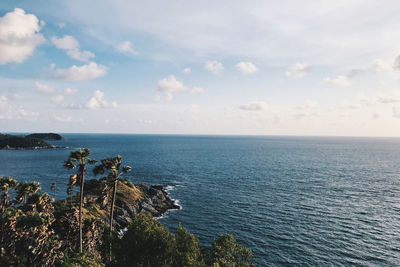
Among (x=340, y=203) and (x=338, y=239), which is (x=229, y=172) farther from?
(x=338, y=239)

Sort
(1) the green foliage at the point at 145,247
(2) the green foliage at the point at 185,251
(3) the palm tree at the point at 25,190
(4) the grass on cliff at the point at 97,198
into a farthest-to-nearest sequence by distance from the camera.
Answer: (4) the grass on cliff at the point at 97,198 → (3) the palm tree at the point at 25,190 → (1) the green foliage at the point at 145,247 → (2) the green foliage at the point at 185,251

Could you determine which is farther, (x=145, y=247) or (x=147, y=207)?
(x=147, y=207)

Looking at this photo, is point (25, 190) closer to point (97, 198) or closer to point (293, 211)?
point (97, 198)

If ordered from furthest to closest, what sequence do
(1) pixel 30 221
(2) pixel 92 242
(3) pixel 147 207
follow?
(3) pixel 147 207, (2) pixel 92 242, (1) pixel 30 221

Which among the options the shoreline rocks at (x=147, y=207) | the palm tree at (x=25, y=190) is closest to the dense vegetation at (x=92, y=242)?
the palm tree at (x=25, y=190)

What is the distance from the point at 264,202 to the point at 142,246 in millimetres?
63528

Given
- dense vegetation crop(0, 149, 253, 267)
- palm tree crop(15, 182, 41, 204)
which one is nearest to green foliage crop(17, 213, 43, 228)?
dense vegetation crop(0, 149, 253, 267)

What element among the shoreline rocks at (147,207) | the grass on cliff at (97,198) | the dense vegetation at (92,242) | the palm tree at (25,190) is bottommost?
the shoreline rocks at (147,207)

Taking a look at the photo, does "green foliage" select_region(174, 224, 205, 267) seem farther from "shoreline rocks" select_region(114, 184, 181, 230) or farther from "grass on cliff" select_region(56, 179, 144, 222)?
"shoreline rocks" select_region(114, 184, 181, 230)

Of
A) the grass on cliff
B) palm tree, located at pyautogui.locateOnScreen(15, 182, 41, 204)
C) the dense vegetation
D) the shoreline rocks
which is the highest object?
palm tree, located at pyautogui.locateOnScreen(15, 182, 41, 204)

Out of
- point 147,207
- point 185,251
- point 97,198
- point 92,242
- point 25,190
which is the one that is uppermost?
point 25,190

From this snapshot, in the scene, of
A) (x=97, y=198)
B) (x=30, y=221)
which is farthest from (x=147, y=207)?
(x=30, y=221)

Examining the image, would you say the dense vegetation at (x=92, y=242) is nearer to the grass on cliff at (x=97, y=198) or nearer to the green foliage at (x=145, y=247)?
the green foliage at (x=145, y=247)

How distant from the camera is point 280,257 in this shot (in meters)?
52.1
